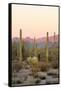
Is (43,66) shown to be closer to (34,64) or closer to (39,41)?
(34,64)

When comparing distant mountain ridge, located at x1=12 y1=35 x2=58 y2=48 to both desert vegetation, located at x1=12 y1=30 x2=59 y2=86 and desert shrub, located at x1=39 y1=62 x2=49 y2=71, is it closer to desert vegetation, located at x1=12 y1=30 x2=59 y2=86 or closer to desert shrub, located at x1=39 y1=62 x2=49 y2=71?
desert vegetation, located at x1=12 y1=30 x2=59 y2=86

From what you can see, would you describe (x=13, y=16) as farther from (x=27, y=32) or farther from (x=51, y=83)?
(x=51, y=83)

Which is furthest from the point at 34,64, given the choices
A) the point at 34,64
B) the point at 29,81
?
the point at 29,81

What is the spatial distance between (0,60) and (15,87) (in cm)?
23

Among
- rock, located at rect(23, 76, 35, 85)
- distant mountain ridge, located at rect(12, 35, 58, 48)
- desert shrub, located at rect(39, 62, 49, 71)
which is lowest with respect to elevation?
rock, located at rect(23, 76, 35, 85)

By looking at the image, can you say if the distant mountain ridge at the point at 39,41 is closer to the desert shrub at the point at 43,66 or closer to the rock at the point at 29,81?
the desert shrub at the point at 43,66

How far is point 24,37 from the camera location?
1892 mm

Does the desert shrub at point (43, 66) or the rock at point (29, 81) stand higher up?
the desert shrub at point (43, 66)

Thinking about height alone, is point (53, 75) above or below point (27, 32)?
below

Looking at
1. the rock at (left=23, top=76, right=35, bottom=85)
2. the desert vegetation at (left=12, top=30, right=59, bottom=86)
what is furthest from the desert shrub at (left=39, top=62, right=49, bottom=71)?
the rock at (left=23, top=76, right=35, bottom=85)

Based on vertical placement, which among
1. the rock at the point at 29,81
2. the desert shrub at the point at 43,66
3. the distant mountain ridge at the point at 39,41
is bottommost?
the rock at the point at 29,81

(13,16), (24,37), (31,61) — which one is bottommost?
(31,61)

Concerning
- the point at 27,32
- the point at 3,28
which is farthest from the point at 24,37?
A: the point at 3,28

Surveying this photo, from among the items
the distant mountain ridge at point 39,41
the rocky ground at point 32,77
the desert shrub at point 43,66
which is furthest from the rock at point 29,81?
the distant mountain ridge at point 39,41
